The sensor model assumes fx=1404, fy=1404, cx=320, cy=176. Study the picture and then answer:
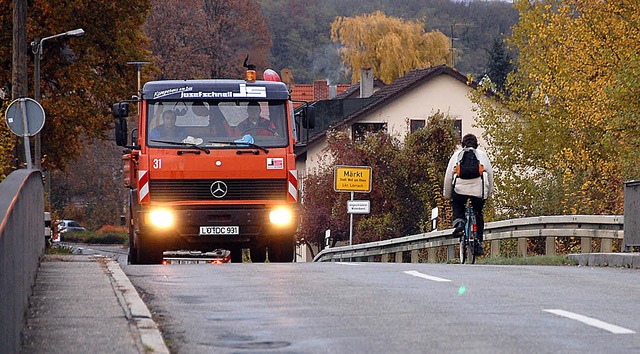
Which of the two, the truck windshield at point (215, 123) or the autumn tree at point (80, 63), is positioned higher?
the autumn tree at point (80, 63)

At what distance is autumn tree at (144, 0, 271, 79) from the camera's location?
9019cm

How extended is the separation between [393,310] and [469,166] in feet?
29.1

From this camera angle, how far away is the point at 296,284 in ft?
43.1

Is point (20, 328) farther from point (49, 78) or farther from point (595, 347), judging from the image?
point (49, 78)

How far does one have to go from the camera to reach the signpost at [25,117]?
90.6ft

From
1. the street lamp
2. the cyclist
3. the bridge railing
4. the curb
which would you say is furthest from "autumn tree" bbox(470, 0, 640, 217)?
the bridge railing

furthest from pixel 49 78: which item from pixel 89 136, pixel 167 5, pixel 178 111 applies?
pixel 167 5

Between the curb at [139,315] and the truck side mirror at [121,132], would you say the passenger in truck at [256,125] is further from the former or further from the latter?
the curb at [139,315]

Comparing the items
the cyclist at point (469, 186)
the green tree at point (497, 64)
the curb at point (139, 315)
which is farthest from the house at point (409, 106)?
the curb at point (139, 315)

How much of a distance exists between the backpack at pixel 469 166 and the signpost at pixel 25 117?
1118 centimetres

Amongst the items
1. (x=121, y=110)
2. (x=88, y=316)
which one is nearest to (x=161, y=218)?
(x=121, y=110)

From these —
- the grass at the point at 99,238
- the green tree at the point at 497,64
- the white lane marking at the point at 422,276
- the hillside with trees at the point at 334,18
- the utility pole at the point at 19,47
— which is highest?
the hillside with trees at the point at 334,18

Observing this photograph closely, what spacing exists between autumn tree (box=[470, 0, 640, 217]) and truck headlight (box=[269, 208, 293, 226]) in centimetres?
1110

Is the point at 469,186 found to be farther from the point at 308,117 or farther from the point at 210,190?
the point at 210,190
